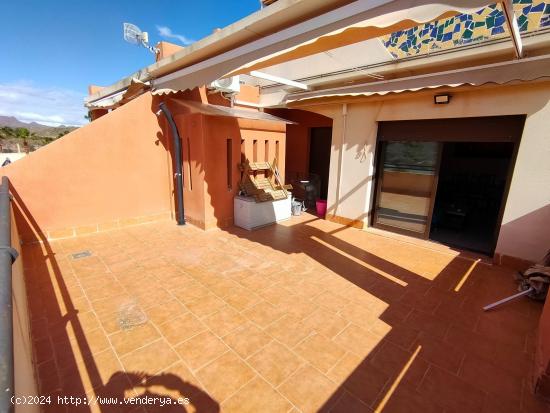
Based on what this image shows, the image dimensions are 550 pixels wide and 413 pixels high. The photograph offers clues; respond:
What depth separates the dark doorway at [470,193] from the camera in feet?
28.5

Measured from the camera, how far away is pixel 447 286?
5289 mm

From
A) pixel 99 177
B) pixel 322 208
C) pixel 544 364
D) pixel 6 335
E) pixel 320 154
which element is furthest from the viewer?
pixel 320 154

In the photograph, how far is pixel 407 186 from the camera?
809 centimetres

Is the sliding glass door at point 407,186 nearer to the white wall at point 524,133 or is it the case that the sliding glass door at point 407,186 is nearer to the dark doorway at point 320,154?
the white wall at point 524,133

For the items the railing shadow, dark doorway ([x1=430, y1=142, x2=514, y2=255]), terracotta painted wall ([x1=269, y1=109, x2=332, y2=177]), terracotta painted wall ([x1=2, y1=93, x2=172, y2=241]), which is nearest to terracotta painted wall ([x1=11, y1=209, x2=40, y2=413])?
the railing shadow

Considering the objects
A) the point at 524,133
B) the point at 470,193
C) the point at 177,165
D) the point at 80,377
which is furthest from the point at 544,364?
the point at 470,193

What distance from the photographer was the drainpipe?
314 inches

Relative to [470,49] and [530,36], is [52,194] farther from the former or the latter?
[530,36]

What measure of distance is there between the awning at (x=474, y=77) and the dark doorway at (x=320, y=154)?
178 inches

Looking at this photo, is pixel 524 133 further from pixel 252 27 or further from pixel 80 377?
pixel 80 377

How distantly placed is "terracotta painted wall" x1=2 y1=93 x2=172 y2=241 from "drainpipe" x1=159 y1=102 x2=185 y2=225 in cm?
47

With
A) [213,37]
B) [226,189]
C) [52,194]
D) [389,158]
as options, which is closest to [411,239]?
[389,158]

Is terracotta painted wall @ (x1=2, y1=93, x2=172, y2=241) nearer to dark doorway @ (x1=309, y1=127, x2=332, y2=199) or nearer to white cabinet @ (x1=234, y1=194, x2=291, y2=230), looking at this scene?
white cabinet @ (x1=234, y1=194, x2=291, y2=230)

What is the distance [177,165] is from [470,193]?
11.6 meters
